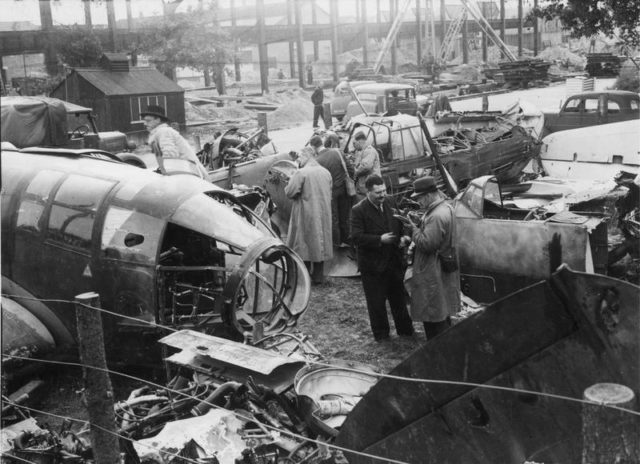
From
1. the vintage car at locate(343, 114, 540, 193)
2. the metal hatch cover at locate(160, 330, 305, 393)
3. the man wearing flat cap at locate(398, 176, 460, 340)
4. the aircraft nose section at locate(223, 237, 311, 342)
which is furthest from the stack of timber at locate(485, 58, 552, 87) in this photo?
the metal hatch cover at locate(160, 330, 305, 393)

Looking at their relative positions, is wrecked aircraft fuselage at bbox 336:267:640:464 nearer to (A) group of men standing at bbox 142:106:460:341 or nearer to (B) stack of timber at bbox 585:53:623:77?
(A) group of men standing at bbox 142:106:460:341

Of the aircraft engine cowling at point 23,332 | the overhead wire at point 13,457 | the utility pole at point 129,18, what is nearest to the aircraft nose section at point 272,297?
the aircraft engine cowling at point 23,332

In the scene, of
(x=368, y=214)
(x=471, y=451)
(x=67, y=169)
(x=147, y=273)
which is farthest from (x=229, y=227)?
(x=471, y=451)

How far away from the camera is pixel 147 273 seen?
7.02 m

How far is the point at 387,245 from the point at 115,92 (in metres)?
21.7

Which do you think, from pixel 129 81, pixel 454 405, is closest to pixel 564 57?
pixel 129 81

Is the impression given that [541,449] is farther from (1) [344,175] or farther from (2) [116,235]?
(1) [344,175]

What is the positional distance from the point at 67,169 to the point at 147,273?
6.58 ft

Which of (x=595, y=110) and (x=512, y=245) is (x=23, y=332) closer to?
(x=512, y=245)

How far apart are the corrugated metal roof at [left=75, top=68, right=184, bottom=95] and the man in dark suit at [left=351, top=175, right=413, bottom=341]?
21129 mm

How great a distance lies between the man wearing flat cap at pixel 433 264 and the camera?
7.36 metres

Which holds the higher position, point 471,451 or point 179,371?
point 471,451

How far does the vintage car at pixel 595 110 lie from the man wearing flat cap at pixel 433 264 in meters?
12.2

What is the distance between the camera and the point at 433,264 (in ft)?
24.6
